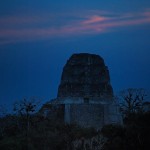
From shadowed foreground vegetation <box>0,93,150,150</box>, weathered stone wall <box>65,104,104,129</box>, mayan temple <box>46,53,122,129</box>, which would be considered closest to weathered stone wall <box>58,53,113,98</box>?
mayan temple <box>46,53,122,129</box>

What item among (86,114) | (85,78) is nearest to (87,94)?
(85,78)

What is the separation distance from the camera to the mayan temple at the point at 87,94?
132 ft

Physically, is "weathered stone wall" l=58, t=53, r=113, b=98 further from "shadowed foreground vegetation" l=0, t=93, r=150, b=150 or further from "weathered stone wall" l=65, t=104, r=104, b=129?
"shadowed foreground vegetation" l=0, t=93, r=150, b=150

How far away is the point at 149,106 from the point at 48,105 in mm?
9829

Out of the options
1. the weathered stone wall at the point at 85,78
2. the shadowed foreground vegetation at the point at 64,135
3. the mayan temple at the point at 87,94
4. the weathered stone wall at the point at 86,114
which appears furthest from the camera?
the weathered stone wall at the point at 85,78

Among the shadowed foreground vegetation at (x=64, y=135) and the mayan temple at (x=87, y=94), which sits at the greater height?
the mayan temple at (x=87, y=94)

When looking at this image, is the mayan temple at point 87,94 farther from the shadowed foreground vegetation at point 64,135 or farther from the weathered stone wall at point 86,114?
the shadowed foreground vegetation at point 64,135

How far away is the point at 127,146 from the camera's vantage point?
27375 millimetres

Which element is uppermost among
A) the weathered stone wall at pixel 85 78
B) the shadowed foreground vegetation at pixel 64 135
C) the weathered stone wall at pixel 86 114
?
the weathered stone wall at pixel 85 78

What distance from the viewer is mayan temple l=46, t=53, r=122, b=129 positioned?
132 feet

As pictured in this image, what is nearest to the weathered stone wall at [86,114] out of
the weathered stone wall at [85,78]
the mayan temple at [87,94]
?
the mayan temple at [87,94]

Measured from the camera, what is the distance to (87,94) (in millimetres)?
41219

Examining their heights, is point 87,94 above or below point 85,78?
below

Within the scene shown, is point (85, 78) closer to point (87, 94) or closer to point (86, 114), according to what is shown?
point (87, 94)
